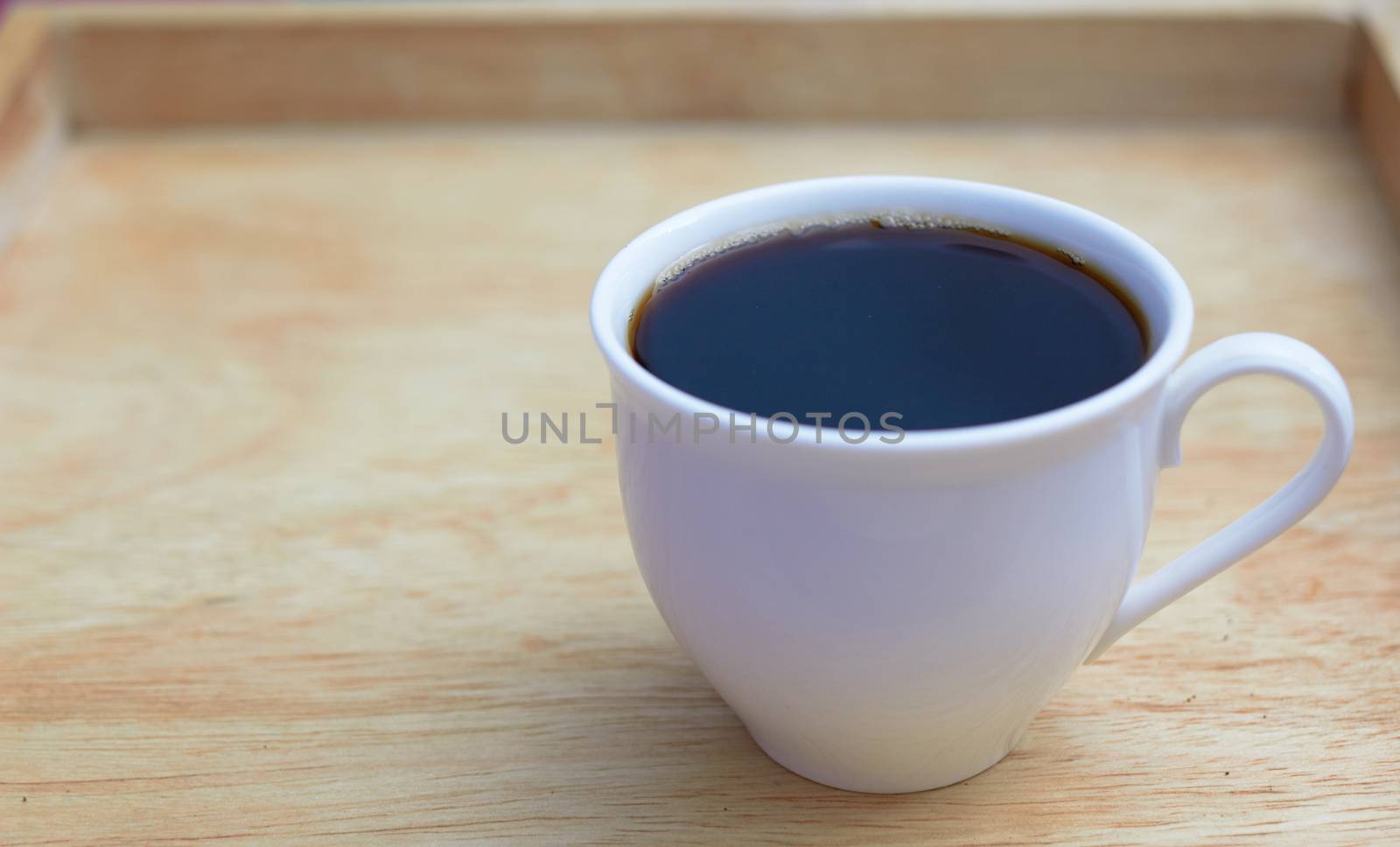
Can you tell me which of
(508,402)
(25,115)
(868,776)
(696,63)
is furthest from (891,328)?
(25,115)

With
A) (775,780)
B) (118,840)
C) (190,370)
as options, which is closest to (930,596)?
(775,780)

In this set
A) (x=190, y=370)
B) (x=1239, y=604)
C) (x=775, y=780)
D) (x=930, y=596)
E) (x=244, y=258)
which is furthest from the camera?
(x=244, y=258)

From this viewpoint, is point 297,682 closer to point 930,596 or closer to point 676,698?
point 676,698

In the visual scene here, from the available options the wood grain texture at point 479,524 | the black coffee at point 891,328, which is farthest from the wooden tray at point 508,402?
the black coffee at point 891,328

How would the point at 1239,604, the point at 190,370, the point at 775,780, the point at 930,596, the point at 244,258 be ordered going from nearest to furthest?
the point at 930,596
the point at 775,780
the point at 1239,604
the point at 190,370
the point at 244,258

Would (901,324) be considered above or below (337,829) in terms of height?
above

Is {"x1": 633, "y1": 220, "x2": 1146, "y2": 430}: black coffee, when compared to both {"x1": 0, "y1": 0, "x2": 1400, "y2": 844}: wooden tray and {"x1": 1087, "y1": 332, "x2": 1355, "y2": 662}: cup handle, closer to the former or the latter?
{"x1": 1087, "y1": 332, "x2": 1355, "y2": 662}: cup handle

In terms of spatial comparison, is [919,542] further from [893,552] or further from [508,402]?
[508,402]
